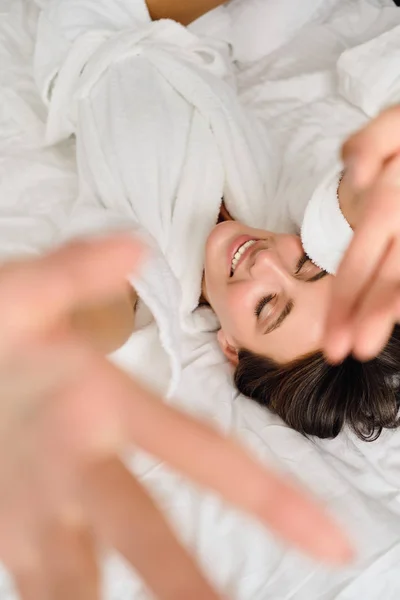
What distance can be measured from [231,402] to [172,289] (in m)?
0.19

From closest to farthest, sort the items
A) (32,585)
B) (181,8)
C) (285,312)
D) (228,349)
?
(32,585)
(285,312)
(228,349)
(181,8)

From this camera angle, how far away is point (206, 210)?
3.00ft

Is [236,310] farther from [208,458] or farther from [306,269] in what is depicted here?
[208,458]

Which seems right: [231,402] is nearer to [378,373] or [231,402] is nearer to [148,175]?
[378,373]

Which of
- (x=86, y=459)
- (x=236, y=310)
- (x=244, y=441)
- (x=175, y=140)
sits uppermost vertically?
(x=86, y=459)

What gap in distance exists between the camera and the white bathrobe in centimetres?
86

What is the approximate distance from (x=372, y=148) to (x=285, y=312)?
1.23ft

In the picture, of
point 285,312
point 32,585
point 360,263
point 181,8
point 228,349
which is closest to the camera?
point 32,585

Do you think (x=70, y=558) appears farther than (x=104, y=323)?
No

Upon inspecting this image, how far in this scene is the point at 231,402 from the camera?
0.87 metres

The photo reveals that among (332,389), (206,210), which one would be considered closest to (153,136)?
(206,210)

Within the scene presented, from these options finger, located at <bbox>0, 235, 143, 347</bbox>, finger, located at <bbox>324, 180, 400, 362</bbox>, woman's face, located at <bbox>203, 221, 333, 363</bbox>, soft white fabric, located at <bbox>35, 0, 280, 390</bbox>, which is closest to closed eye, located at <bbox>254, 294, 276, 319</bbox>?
woman's face, located at <bbox>203, 221, 333, 363</bbox>

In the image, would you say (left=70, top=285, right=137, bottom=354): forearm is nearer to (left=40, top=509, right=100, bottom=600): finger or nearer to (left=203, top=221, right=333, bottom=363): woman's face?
(left=40, top=509, right=100, bottom=600): finger

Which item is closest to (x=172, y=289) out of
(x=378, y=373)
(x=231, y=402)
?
(x=231, y=402)
